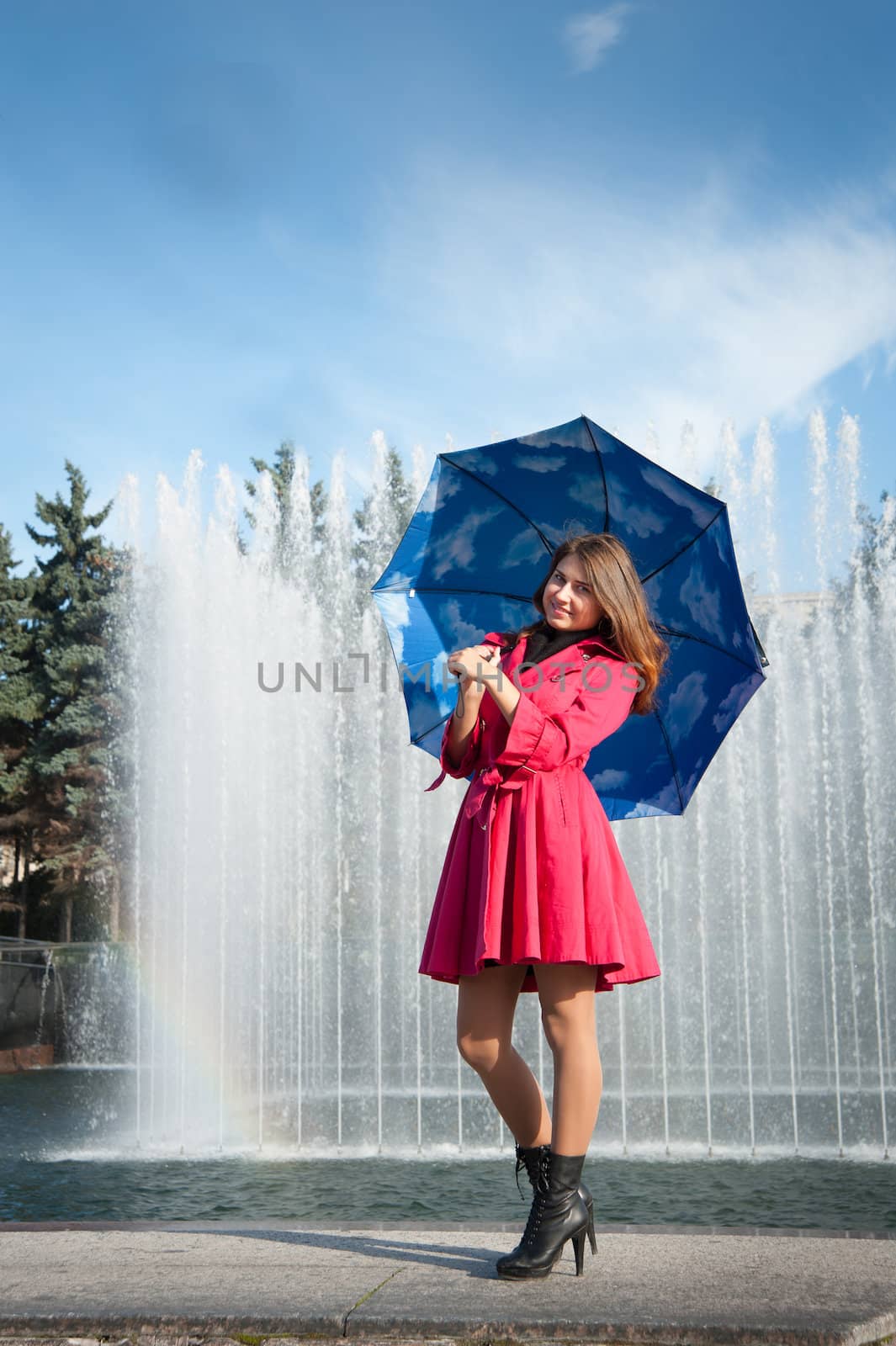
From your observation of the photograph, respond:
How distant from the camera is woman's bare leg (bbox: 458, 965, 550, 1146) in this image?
8.36 ft

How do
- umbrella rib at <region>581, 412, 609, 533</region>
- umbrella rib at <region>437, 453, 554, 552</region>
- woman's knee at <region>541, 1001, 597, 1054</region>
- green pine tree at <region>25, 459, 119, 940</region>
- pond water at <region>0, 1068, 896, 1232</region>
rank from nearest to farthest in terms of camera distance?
woman's knee at <region>541, 1001, 597, 1054</region>, umbrella rib at <region>581, 412, 609, 533</region>, umbrella rib at <region>437, 453, 554, 552</region>, pond water at <region>0, 1068, 896, 1232</region>, green pine tree at <region>25, 459, 119, 940</region>

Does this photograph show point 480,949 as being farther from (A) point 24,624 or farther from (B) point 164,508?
(A) point 24,624

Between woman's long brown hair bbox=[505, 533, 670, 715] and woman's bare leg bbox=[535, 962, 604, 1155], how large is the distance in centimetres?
67

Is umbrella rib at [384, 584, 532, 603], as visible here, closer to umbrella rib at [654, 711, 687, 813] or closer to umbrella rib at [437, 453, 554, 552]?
umbrella rib at [437, 453, 554, 552]

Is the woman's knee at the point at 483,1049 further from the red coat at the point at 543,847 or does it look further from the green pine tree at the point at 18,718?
the green pine tree at the point at 18,718

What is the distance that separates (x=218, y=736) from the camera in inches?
492

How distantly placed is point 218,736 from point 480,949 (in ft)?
33.9

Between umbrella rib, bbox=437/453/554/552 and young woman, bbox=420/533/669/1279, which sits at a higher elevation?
umbrella rib, bbox=437/453/554/552

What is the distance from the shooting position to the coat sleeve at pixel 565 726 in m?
2.44

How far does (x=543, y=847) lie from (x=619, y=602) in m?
0.58

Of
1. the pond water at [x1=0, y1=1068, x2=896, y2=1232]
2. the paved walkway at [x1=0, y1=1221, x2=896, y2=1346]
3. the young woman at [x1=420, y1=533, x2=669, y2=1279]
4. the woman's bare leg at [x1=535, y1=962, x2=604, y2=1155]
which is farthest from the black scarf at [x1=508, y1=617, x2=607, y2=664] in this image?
the pond water at [x1=0, y1=1068, x2=896, y2=1232]

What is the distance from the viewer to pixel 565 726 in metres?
2.50

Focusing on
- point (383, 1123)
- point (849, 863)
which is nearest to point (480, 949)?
point (383, 1123)

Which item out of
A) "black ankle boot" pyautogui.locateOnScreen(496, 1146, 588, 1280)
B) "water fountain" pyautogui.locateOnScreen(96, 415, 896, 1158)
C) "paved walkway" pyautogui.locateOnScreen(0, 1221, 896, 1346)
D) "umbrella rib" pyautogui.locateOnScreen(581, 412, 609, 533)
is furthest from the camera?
"water fountain" pyautogui.locateOnScreen(96, 415, 896, 1158)
